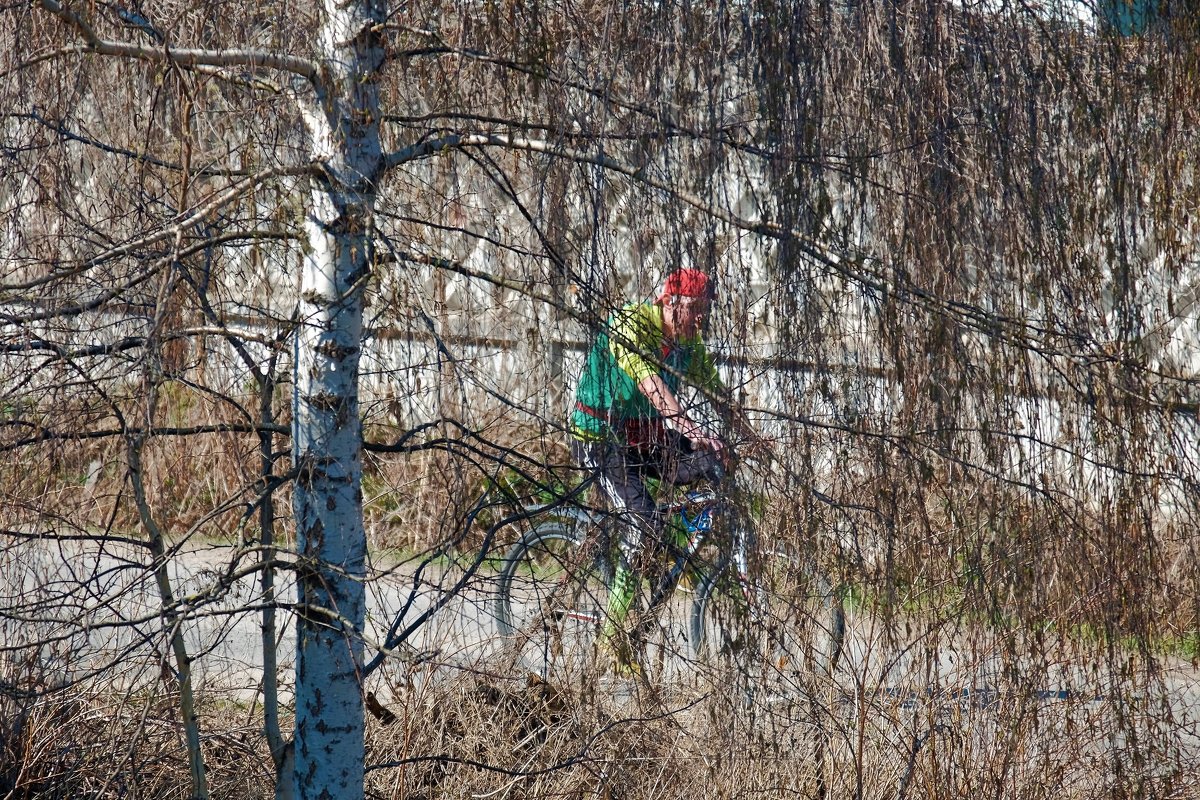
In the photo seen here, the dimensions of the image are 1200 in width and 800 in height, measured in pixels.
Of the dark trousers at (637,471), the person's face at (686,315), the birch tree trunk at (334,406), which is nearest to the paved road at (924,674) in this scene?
the birch tree trunk at (334,406)

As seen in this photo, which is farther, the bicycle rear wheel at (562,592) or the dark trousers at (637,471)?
the bicycle rear wheel at (562,592)

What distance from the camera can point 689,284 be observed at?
3.05 metres

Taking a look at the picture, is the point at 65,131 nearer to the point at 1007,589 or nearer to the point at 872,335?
the point at 872,335

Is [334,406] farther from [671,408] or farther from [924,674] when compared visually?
[924,674]

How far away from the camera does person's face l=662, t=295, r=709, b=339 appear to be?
3.03 m

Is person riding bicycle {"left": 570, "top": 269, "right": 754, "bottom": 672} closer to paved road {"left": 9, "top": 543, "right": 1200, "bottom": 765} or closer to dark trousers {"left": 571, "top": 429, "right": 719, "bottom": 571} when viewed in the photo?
dark trousers {"left": 571, "top": 429, "right": 719, "bottom": 571}

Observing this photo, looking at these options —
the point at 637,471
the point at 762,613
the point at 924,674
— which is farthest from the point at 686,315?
the point at 924,674

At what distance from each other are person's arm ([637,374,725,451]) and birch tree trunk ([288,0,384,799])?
2.41 ft

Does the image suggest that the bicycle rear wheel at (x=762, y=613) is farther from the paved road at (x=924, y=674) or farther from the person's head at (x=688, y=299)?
the person's head at (x=688, y=299)

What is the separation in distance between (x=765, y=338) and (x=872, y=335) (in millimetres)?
279

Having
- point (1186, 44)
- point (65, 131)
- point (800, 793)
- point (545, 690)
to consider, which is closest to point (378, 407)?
point (545, 690)

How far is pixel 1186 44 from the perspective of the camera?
11.8 ft

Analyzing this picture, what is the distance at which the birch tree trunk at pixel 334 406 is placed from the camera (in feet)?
9.83

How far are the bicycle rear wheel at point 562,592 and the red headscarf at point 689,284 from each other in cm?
67
